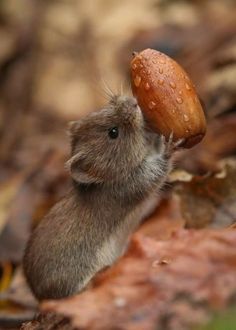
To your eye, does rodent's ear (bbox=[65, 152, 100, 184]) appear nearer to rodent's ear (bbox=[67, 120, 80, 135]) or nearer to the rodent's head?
the rodent's head

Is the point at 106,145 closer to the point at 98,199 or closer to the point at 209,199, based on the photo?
the point at 98,199

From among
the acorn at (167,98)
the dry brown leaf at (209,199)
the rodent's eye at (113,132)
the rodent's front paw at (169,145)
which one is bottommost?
the dry brown leaf at (209,199)

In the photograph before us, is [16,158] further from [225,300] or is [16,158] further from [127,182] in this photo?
[225,300]

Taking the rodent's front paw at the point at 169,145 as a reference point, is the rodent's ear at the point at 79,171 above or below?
below

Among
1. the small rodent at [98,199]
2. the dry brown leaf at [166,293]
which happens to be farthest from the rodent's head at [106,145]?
the dry brown leaf at [166,293]

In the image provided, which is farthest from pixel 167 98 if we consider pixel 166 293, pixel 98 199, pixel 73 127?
pixel 166 293

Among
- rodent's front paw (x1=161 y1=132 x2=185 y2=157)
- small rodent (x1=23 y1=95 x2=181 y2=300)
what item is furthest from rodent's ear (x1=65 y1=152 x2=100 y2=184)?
rodent's front paw (x1=161 y1=132 x2=185 y2=157)

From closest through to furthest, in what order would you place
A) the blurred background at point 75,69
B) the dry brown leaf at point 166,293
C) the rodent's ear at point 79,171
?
the dry brown leaf at point 166,293 < the rodent's ear at point 79,171 < the blurred background at point 75,69

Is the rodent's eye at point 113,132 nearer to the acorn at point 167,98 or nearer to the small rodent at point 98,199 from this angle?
the small rodent at point 98,199
